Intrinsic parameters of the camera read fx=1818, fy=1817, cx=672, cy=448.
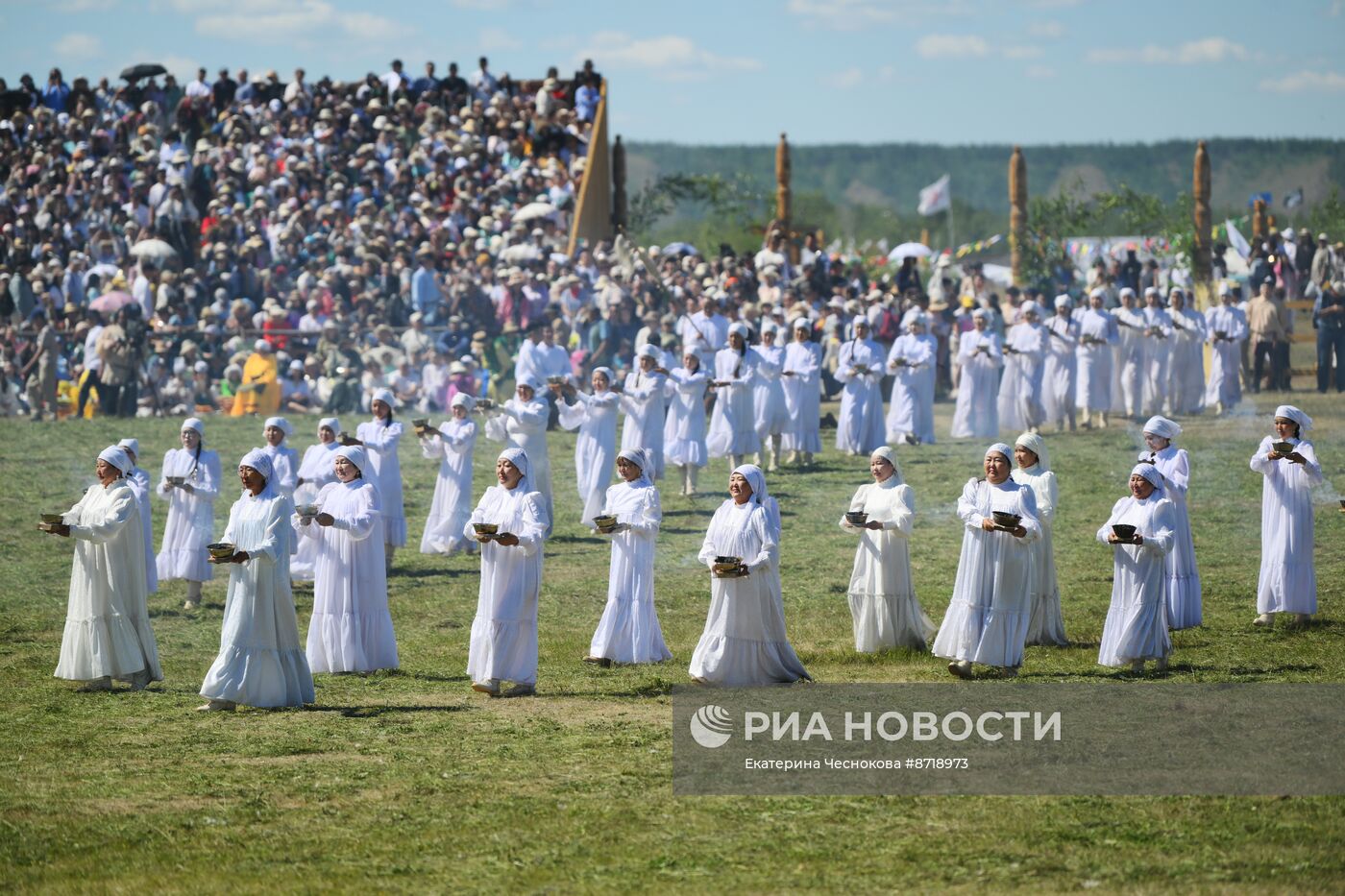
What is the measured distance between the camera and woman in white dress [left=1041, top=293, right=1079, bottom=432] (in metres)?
26.3

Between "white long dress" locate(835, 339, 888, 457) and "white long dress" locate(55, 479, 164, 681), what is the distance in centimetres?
1279

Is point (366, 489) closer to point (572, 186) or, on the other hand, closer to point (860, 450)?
point (860, 450)

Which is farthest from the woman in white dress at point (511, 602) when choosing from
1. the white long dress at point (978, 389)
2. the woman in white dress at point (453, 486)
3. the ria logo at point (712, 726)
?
the white long dress at point (978, 389)

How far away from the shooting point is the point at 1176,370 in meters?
27.7

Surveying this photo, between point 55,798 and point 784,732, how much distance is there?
14.5ft

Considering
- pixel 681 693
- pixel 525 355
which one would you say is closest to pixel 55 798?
pixel 681 693

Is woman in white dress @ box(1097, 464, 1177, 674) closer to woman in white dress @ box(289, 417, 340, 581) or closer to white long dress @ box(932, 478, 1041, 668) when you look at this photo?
white long dress @ box(932, 478, 1041, 668)

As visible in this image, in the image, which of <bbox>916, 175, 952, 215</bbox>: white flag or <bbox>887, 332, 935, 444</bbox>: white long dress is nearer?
<bbox>887, 332, 935, 444</bbox>: white long dress

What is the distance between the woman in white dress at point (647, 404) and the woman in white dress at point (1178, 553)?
8023mm

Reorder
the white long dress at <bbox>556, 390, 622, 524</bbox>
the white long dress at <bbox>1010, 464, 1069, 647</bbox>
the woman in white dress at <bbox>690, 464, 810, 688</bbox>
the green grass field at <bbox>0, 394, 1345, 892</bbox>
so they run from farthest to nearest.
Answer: the white long dress at <bbox>556, 390, 622, 524</bbox>, the white long dress at <bbox>1010, 464, 1069, 647</bbox>, the woman in white dress at <bbox>690, 464, 810, 688</bbox>, the green grass field at <bbox>0, 394, 1345, 892</bbox>

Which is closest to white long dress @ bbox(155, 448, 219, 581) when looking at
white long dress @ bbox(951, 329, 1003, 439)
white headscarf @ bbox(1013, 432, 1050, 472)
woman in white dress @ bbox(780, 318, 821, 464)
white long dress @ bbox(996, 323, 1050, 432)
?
white headscarf @ bbox(1013, 432, 1050, 472)

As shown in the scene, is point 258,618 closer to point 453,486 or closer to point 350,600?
point 350,600

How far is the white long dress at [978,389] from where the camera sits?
84.9 feet

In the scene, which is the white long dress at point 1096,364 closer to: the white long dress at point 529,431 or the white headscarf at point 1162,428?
the white long dress at point 529,431
